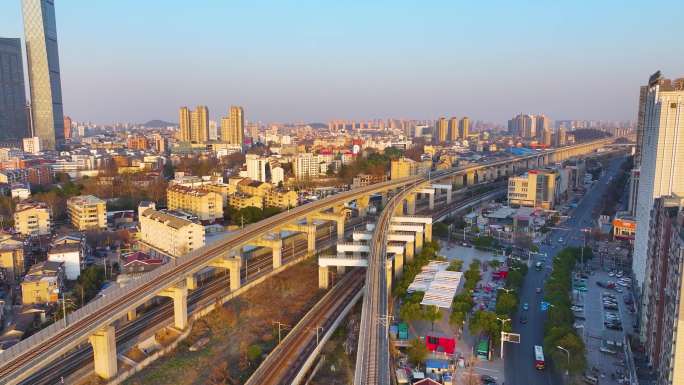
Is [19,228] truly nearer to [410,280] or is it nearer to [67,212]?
[67,212]

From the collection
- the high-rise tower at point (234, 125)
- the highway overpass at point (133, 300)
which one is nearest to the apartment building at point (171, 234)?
the highway overpass at point (133, 300)

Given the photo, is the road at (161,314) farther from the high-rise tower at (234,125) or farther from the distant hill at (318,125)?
the distant hill at (318,125)

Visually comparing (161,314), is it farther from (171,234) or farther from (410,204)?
(410,204)

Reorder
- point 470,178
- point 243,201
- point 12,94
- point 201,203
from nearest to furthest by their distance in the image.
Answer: point 201,203
point 243,201
point 470,178
point 12,94

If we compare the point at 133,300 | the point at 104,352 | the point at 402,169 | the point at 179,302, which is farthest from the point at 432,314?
the point at 402,169

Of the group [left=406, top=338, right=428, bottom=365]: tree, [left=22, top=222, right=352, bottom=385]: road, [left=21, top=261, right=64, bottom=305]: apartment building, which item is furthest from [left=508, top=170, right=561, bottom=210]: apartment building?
[left=21, top=261, right=64, bottom=305]: apartment building

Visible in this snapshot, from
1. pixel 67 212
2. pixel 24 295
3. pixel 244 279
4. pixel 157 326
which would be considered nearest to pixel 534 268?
pixel 244 279

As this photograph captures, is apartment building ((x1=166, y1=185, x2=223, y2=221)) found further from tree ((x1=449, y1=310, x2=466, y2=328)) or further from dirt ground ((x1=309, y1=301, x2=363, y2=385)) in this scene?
tree ((x1=449, y1=310, x2=466, y2=328))

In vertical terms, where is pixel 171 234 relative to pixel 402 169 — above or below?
below
